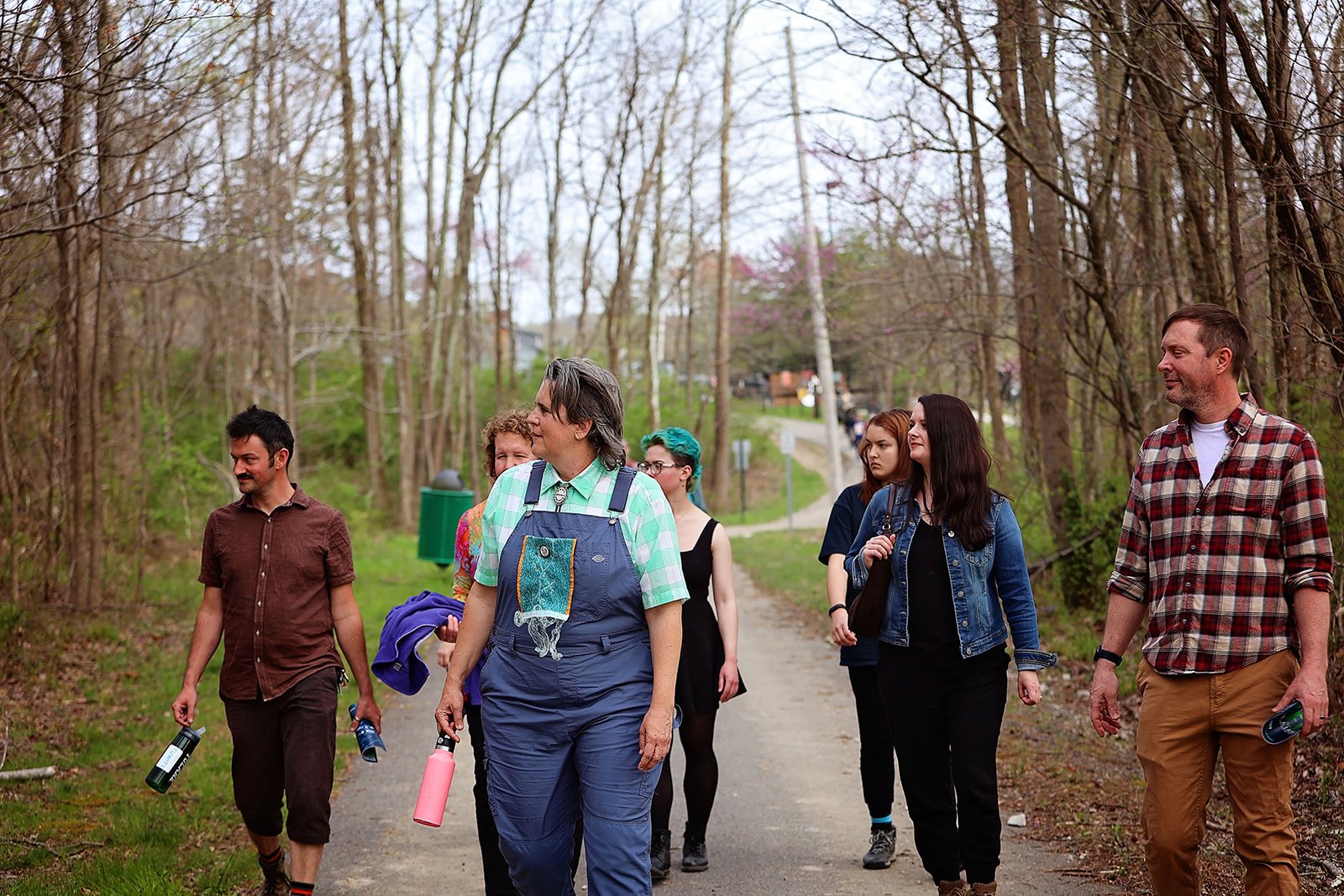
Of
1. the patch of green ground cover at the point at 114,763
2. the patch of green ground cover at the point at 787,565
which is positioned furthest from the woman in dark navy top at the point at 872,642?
the patch of green ground cover at the point at 787,565

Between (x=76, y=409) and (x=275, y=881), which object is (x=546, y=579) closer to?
(x=275, y=881)

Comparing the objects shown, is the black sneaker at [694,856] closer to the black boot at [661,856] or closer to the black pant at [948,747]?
the black boot at [661,856]

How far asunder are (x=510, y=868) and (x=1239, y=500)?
2.46 m

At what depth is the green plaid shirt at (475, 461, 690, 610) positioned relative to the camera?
12.4 feet

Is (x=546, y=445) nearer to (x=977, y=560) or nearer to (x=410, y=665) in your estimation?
(x=410, y=665)

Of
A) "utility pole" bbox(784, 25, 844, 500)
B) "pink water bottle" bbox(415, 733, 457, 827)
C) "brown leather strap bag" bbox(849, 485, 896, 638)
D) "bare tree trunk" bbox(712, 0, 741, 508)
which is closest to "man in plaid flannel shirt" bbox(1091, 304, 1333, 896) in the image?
"brown leather strap bag" bbox(849, 485, 896, 638)

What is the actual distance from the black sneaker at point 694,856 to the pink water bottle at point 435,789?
6.84 feet

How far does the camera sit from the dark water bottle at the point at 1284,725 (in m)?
3.65

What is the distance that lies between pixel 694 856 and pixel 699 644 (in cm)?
94

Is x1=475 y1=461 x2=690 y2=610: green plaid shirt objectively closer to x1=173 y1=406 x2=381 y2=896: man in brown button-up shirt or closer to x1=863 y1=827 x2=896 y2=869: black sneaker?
x1=173 y1=406 x2=381 y2=896: man in brown button-up shirt

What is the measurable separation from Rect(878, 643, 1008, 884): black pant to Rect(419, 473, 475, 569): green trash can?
11.9m

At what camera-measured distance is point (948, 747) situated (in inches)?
198

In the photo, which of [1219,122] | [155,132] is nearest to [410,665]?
[1219,122]

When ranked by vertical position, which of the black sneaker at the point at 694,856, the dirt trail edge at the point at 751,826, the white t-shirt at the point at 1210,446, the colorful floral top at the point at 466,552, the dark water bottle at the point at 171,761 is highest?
the white t-shirt at the point at 1210,446
